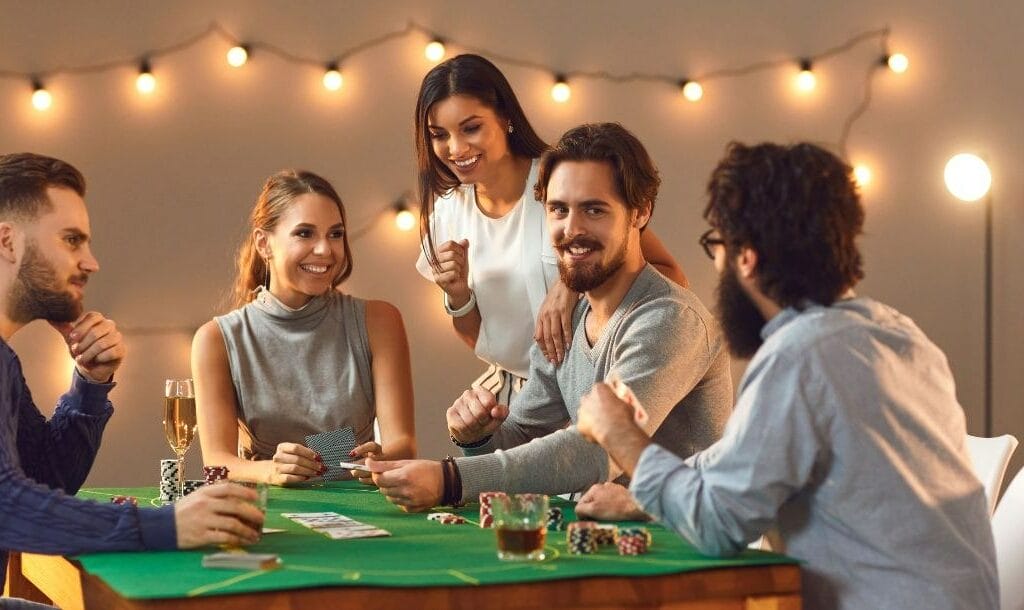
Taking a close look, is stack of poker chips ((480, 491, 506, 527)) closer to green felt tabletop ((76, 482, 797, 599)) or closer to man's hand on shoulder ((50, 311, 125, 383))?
green felt tabletop ((76, 482, 797, 599))

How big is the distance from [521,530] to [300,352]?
1.40 metres

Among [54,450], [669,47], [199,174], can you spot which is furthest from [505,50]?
[54,450]

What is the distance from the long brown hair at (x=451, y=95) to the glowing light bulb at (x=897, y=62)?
2.11 meters

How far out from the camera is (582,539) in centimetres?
177

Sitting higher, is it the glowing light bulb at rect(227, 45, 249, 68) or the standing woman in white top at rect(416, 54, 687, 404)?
the glowing light bulb at rect(227, 45, 249, 68)

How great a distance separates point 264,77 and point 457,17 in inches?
27.2

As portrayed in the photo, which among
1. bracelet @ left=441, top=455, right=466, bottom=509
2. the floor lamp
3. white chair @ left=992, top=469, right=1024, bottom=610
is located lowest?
white chair @ left=992, top=469, right=1024, bottom=610

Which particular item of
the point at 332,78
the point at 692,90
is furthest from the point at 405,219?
the point at 692,90

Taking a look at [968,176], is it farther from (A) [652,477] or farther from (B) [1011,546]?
(A) [652,477]

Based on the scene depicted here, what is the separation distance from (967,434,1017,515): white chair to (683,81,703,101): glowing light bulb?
247 centimetres

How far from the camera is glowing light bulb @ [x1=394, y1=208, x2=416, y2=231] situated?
14.6ft

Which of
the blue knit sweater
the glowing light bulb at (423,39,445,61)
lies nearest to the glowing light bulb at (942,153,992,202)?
the glowing light bulb at (423,39,445,61)

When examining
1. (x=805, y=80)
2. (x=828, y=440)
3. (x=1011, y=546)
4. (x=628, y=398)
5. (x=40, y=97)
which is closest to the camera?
(x=828, y=440)

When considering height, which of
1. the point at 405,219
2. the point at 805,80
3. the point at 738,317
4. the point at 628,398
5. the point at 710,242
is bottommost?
the point at 628,398
